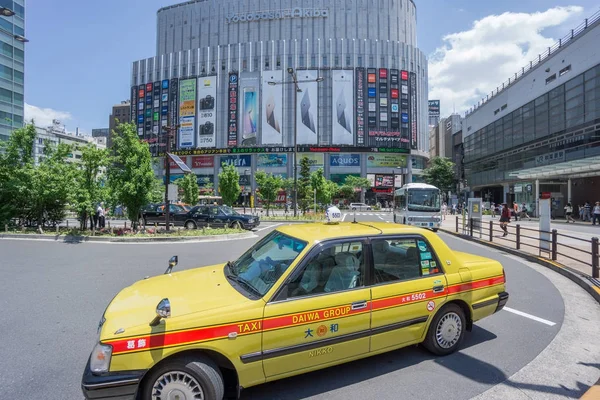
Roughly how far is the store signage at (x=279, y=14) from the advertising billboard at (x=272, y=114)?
16.3m

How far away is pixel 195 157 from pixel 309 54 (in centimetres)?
3350

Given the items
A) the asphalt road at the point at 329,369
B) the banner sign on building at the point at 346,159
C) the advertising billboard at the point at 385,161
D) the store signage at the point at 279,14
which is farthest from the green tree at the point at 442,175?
the asphalt road at the point at 329,369

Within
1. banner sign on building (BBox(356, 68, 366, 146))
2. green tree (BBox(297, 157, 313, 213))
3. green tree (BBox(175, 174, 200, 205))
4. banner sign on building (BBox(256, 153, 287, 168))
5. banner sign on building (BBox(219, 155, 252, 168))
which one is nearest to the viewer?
green tree (BBox(297, 157, 313, 213))

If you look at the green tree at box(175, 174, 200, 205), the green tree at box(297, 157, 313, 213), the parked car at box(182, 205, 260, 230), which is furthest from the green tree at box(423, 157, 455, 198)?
the parked car at box(182, 205, 260, 230)

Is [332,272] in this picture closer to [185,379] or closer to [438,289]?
[438,289]

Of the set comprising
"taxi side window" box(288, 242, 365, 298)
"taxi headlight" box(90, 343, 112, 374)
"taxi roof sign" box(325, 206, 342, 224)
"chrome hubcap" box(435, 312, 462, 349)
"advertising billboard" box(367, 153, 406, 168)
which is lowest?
"chrome hubcap" box(435, 312, 462, 349)

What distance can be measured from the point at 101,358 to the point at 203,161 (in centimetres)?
7342

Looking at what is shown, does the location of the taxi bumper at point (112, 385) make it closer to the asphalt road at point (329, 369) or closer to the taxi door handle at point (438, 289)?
the asphalt road at point (329, 369)

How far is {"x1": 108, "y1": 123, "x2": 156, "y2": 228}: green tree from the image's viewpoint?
50.1ft

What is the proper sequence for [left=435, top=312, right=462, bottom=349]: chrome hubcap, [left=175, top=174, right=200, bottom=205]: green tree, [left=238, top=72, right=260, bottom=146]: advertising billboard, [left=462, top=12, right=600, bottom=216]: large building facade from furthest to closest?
[left=238, top=72, right=260, bottom=146]: advertising billboard, [left=175, top=174, right=200, bottom=205]: green tree, [left=462, top=12, right=600, bottom=216]: large building facade, [left=435, top=312, right=462, bottom=349]: chrome hubcap

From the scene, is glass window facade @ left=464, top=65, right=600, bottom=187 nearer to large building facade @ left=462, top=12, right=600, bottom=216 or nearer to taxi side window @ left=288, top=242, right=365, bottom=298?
large building facade @ left=462, top=12, right=600, bottom=216

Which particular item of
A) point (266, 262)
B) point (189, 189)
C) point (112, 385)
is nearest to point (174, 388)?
point (112, 385)

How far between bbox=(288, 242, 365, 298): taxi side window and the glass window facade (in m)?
36.6

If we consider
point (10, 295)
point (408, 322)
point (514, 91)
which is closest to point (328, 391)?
point (408, 322)
